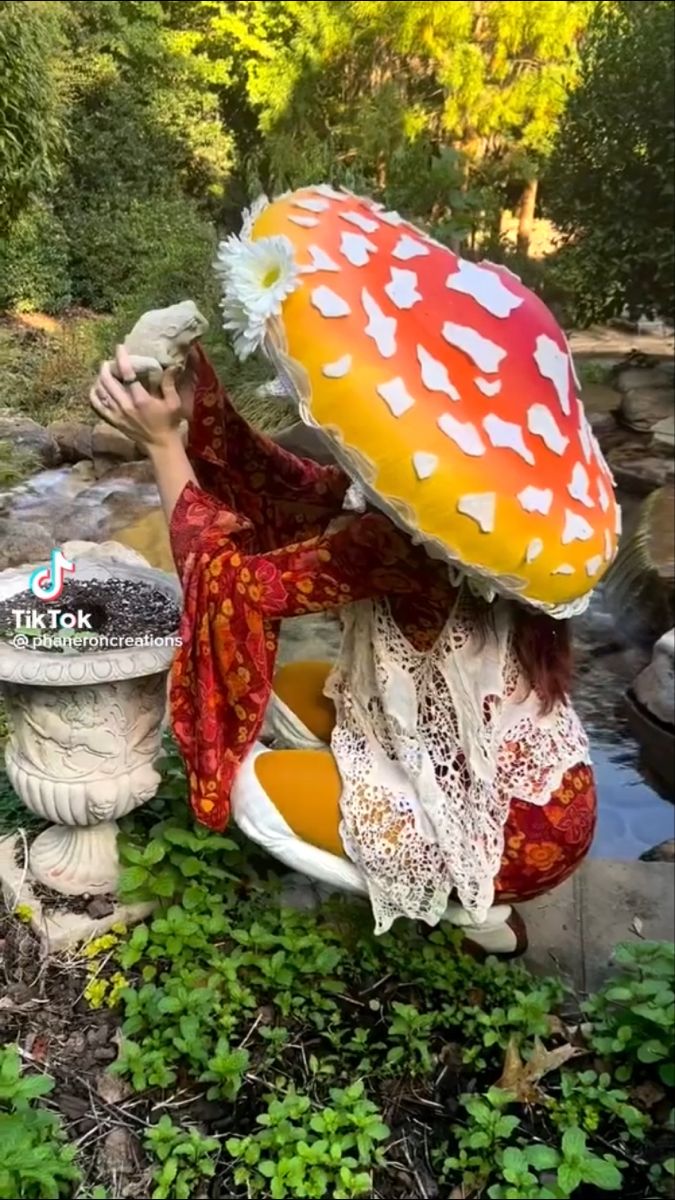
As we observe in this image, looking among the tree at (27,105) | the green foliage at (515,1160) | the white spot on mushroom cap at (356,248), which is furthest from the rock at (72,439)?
the green foliage at (515,1160)

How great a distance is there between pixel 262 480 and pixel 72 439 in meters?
0.65

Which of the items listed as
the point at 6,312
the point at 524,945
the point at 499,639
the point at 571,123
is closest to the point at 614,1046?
the point at 524,945

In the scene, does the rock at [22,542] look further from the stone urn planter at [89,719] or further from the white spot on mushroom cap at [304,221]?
the white spot on mushroom cap at [304,221]

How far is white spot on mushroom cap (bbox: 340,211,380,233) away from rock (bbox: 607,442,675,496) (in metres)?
2.89

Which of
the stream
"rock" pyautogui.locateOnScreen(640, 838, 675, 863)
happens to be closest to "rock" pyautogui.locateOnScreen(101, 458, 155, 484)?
the stream

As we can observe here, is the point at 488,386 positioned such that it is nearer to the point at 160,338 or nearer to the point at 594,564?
the point at 594,564

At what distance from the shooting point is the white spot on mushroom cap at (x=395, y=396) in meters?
0.95

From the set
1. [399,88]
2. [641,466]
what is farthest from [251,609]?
[641,466]

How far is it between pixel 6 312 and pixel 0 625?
28.8 inches

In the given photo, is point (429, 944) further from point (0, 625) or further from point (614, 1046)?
point (0, 625)

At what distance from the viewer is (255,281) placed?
0.98 metres

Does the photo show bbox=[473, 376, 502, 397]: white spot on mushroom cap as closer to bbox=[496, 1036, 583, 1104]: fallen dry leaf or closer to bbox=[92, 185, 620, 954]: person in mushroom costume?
bbox=[92, 185, 620, 954]: person in mushroom costume

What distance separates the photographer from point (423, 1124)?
121 centimetres

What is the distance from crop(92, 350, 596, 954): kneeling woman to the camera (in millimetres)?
1140
